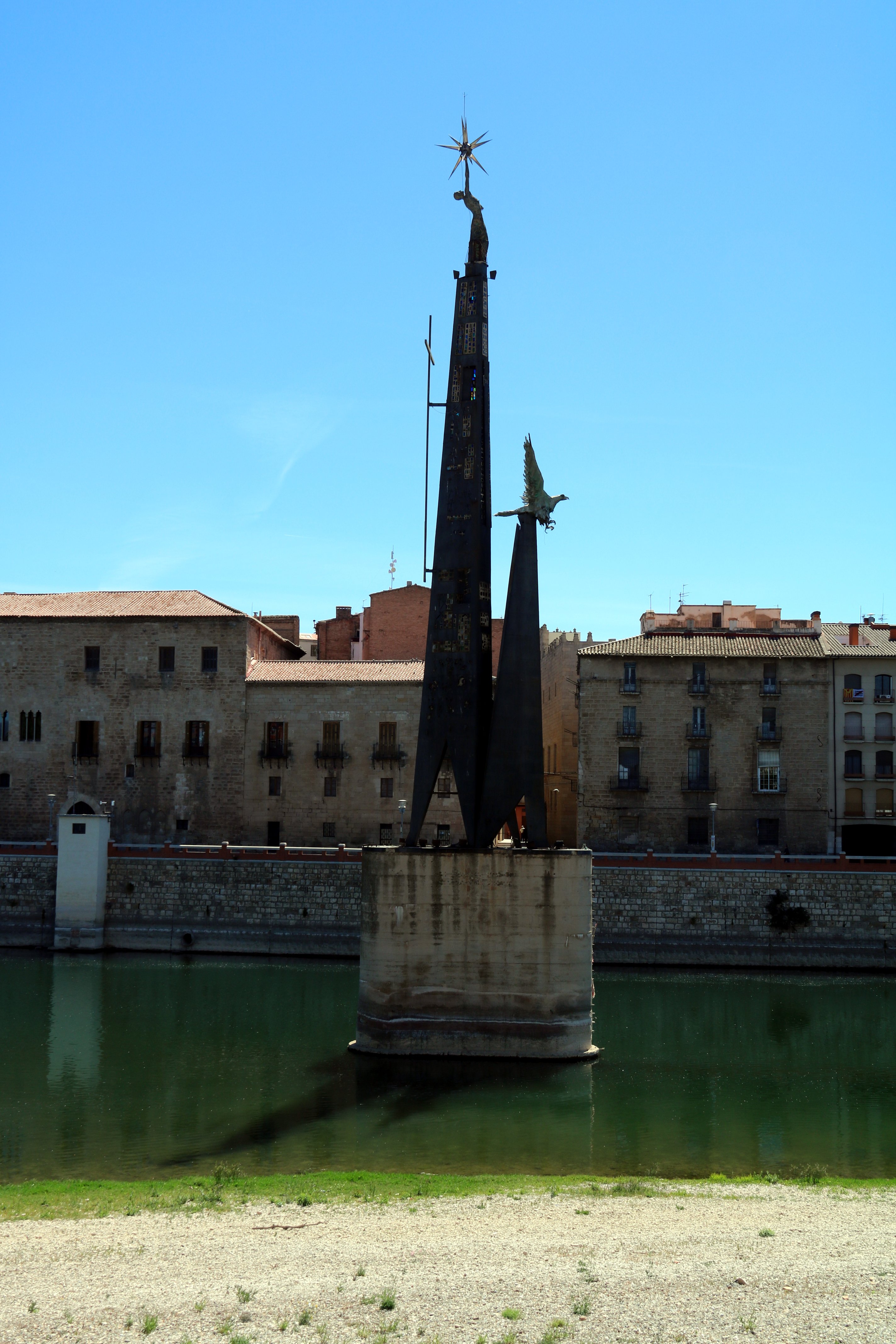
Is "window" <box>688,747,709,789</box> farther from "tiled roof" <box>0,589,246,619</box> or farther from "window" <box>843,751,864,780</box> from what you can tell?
"tiled roof" <box>0,589,246,619</box>

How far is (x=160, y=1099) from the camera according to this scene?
1859 centimetres

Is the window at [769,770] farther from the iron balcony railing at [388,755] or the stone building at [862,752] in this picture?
the iron balcony railing at [388,755]

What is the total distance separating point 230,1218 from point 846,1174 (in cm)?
771

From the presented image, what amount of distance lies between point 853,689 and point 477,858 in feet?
76.3

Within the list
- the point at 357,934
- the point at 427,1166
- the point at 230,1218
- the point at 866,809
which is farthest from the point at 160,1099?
the point at 866,809

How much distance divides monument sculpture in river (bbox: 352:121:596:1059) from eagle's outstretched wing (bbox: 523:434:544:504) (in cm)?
2

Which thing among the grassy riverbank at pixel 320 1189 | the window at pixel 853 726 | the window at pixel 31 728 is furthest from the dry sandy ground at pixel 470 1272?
the window at pixel 31 728

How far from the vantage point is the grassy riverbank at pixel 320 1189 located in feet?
41.9

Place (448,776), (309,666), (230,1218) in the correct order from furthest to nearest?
(309,666) → (448,776) → (230,1218)

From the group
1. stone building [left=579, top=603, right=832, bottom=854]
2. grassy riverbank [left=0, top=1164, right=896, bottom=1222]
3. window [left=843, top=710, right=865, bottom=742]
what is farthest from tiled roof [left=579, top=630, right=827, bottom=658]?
grassy riverbank [left=0, top=1164, right=896, bottom=1222]

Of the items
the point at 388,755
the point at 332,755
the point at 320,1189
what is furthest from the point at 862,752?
the point at 320,1189

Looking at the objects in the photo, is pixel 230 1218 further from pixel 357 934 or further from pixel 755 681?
pixel 755 681

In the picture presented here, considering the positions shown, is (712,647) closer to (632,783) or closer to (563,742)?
(632,783)

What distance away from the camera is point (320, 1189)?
1341cm
